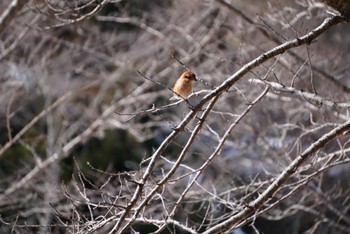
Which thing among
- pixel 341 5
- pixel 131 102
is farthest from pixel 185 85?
pixel 131 102

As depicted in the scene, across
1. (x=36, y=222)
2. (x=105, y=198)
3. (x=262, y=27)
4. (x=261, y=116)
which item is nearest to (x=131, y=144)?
(x=36, y=222)

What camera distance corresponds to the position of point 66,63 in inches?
413

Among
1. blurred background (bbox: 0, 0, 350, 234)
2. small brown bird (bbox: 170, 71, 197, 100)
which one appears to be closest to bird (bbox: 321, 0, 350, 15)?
small brown bird (bbox: 170, 71, 197, 100)

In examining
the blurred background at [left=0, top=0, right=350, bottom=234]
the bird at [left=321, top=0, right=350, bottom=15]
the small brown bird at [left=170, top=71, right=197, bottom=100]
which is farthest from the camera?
the blurred background at [left=0, top=0, right=350, bottom=234]

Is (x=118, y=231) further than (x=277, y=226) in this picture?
No

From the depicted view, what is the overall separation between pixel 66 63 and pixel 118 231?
→ 290 inches

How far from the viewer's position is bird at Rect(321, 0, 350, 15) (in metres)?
3.49

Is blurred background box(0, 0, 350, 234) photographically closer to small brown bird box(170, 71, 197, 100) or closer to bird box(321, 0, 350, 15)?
small brown bird box(170, 71, 197, 100)

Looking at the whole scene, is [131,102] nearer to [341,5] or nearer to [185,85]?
[185,85]

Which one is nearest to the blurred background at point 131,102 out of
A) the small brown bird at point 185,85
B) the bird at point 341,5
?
the small brown bird at point 185,85

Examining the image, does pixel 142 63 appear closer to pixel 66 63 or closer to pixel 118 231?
pixel 66 63

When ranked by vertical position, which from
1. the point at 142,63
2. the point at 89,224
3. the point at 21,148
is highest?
the point at 142,63

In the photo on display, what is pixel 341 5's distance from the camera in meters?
3.51

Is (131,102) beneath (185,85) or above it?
beneath
